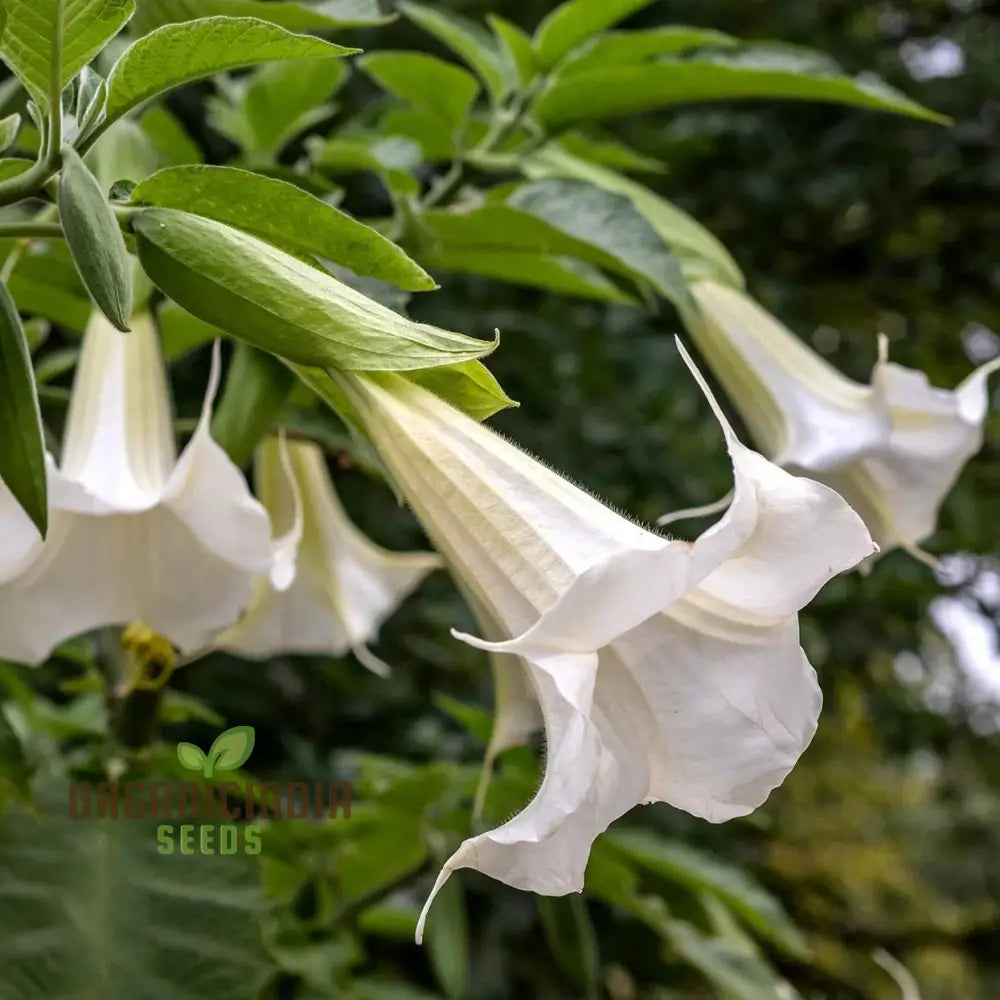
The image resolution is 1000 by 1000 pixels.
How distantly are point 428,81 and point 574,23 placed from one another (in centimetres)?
9

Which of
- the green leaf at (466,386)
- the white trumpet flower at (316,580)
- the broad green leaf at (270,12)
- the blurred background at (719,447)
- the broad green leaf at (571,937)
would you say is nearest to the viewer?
the green leaf at (466,386)

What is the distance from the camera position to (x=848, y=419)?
651 millimetres

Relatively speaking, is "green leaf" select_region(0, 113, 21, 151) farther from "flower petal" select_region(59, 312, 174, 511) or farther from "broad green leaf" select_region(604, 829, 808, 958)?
"broad green leaf" select_region(604, 829, 808, 958)

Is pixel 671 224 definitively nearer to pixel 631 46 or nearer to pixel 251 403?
pixel 631 46

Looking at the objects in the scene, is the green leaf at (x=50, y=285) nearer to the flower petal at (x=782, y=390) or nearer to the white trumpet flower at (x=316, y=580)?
the white trumpet flower at (x=316, y=580)

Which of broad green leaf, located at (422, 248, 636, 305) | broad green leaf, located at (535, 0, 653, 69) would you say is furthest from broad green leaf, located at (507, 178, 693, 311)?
broad green leaf, located at (535, 0, 653, 69)

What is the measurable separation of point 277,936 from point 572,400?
34.4 inches

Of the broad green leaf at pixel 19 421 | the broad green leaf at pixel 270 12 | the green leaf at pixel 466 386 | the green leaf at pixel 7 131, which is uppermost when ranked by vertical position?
the green leaf at pixel 7 131

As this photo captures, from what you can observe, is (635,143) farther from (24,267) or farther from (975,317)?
(24,267)

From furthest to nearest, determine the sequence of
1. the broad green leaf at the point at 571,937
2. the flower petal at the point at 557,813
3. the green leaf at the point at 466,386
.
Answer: the broad green leaf at the point at 571,937 → the green leaf at the point at 466,386 → the flower petal at the point at 557,813

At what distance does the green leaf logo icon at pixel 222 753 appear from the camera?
575 millimetres

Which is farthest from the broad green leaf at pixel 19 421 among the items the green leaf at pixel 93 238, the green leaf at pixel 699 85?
the green leaf at pixel 699 85

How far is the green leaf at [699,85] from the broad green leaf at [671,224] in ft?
0.08

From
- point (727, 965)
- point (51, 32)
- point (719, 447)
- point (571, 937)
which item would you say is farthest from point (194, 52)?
point (719, 447)
